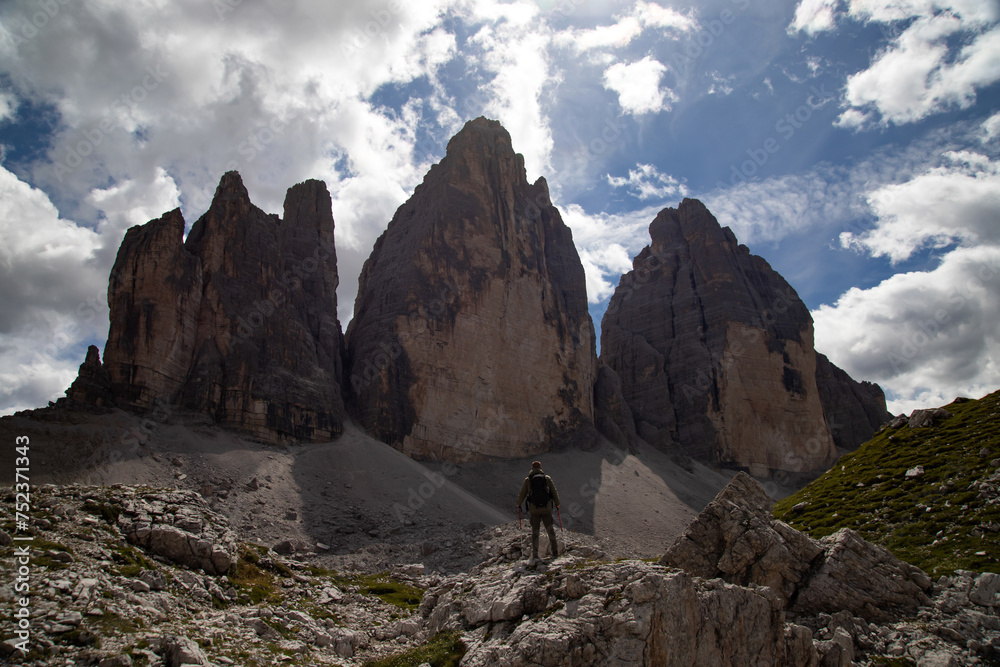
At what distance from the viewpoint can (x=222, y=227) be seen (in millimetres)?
55000

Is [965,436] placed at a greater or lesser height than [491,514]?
greater

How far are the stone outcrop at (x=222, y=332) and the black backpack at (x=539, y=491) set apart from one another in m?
38.2

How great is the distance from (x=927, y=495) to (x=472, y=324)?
163 ft

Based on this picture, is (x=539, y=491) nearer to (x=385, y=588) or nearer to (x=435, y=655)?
(x=435, y=655)

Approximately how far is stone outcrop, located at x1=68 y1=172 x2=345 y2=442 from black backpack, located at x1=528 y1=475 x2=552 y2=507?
125ft

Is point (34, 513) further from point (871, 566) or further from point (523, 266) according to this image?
point (523, 266)

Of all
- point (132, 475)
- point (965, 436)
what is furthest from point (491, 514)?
point (965, 436)

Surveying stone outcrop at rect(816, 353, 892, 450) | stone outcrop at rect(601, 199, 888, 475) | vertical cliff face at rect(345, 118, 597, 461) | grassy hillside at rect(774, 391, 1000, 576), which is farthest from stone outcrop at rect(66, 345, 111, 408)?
stone outcrop at rect(816, 353, 892, 450)

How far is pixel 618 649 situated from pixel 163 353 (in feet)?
148

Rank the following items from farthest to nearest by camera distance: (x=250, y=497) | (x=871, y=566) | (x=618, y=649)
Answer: (x=250, y=497) < (x=871, y=566) < (x=618, y=649)

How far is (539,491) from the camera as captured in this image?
1580 centimetres

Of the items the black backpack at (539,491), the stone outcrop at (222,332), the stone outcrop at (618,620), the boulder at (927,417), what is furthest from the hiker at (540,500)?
the stone outcrop at (222,332)

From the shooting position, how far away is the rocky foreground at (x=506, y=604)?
38.0 ft

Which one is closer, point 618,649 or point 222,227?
point 618,649
